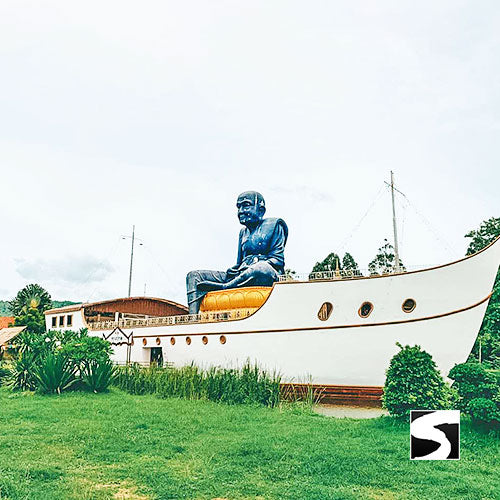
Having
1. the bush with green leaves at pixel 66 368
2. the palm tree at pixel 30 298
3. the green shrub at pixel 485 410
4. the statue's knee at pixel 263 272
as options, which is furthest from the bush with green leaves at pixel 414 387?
the palm tree at pixel 30 298

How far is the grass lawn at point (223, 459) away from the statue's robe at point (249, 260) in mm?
9056

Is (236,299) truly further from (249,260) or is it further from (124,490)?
(124,490)

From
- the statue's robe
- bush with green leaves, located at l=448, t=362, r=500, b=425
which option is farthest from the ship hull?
bush with green leaves, located at l=448, t=362, r=500, b=425

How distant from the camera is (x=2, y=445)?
22.2ft

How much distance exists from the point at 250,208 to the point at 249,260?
73.8 inches

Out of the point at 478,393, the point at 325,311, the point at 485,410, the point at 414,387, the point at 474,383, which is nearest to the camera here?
the point at 485,410

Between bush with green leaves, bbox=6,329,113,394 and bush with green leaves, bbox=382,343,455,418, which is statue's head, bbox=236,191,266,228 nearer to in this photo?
bush with green leaves, bbox=6,329,113,394

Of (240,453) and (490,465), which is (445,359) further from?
(240,453)

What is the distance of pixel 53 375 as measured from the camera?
40.3ft

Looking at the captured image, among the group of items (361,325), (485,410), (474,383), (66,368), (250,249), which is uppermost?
(250,249)

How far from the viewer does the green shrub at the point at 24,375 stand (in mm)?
13211

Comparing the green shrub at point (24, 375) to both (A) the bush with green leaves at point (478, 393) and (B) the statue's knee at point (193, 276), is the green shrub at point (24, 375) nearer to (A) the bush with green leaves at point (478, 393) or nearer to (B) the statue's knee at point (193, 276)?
(B) the statue's knee at point (193, 276)

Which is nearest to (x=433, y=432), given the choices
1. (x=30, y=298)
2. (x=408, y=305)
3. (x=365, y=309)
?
(x=408, y=305)

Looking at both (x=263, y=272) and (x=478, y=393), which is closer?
(x=478, y=393)
